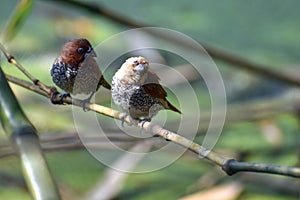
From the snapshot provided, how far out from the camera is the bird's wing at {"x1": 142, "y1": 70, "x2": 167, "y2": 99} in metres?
0.37

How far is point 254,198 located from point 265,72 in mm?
226

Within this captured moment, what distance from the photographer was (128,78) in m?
0.37

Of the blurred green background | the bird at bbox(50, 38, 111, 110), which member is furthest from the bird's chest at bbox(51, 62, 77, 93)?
the blurred green background

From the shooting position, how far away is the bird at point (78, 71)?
360 mm

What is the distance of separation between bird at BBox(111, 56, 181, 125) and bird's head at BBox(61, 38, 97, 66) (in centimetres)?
2

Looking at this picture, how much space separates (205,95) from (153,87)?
1288mm

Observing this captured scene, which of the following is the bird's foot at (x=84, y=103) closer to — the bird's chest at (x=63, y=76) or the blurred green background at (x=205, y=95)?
the bird's chest at (x=63, y=76)

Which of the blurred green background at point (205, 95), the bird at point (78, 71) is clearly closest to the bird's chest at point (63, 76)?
the bird at point (78, 71)

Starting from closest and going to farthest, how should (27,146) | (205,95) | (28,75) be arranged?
(27,146) < (28,75) < (205,95)

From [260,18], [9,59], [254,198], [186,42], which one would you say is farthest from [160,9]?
[9,59]

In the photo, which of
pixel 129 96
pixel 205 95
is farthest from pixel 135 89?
pixel 205 95

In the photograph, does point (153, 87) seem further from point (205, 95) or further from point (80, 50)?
point (205, 95)

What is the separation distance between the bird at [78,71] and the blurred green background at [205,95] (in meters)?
0.63

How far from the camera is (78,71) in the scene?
0.35 meters
